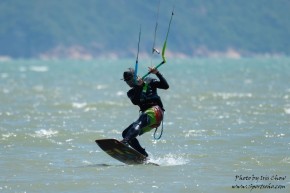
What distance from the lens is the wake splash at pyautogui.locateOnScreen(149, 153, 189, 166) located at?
1592cm

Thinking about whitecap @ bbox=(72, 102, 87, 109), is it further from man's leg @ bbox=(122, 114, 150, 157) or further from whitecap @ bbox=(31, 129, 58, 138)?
man's leg @ bbox=(122, 114, 150, 157)

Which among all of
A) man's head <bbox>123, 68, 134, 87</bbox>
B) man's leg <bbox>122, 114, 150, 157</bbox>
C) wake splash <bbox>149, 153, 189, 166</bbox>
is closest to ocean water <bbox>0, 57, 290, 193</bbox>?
wake splash <bbox>149, 153, 189, 166</bbox>

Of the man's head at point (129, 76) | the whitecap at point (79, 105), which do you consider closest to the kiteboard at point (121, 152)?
the man's head at point (129, 76)

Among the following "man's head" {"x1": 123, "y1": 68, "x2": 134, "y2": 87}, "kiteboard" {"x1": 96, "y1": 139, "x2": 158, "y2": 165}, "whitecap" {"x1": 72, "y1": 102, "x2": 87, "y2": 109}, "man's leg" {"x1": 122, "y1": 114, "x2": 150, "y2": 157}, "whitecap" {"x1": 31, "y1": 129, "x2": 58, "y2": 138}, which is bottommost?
"kiteboard" {"x1": 96, "y1": 139, "x2": 158, "y2": 165}

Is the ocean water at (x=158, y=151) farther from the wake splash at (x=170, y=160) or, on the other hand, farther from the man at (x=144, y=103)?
the man at (x=144, y=103)

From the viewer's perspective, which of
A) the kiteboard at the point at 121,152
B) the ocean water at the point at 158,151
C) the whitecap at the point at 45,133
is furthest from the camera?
the whitecap at the point at 45,133

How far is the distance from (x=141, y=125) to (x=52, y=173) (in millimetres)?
1817

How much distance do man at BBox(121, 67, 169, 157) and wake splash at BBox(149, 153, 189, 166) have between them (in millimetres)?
806

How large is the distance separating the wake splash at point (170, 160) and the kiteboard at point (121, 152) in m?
0.40

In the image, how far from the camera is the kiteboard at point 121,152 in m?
15.1

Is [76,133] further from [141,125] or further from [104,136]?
[141,125]

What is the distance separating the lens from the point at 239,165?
1556 centimetres

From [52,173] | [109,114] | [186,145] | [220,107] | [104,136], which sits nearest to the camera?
[52,173]

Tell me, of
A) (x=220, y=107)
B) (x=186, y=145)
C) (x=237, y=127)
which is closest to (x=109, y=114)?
(x=220, y=107)
